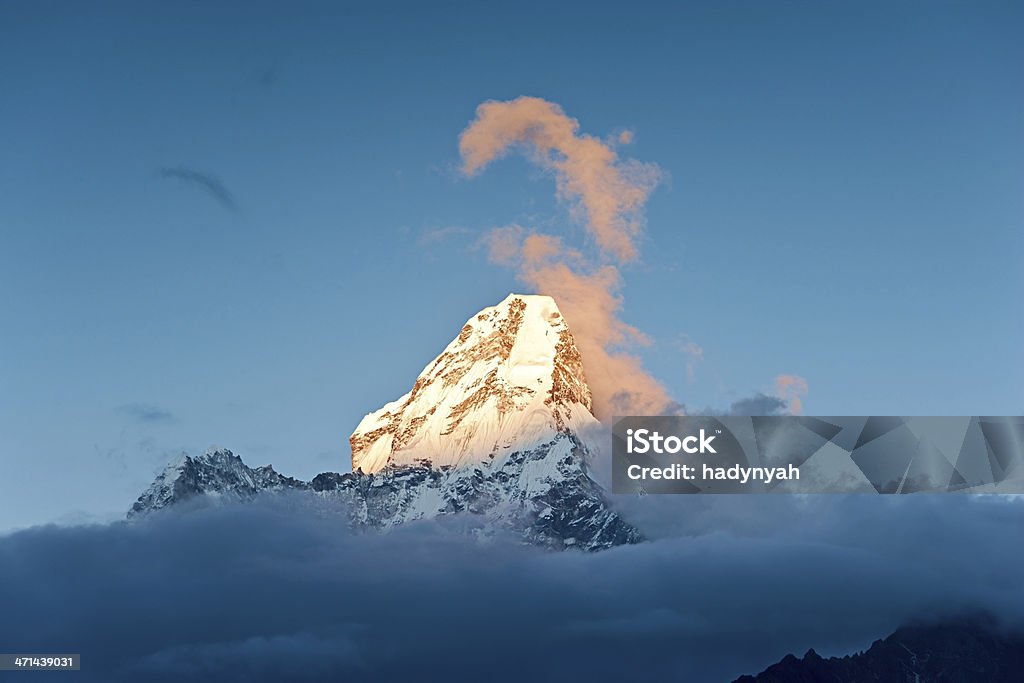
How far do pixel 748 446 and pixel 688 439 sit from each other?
15179 mm

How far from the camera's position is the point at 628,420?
643 feet

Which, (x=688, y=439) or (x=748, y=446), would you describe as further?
(x=748, y=446)

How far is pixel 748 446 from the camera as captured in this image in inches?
7667

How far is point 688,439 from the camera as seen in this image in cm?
18250

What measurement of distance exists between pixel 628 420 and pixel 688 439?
14.7 metres

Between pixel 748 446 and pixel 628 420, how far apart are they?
15.2 metres

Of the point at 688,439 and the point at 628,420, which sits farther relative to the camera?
the point at 628,420
